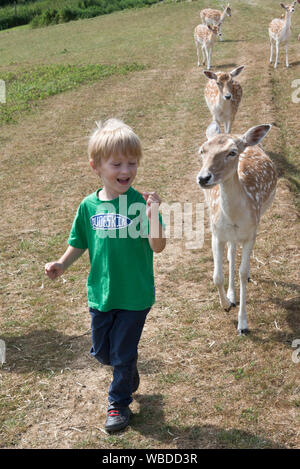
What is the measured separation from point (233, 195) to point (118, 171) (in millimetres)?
1512

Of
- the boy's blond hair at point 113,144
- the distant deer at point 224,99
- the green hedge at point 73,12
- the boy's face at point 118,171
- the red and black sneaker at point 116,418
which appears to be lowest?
the red and black sneaker at point 116,418

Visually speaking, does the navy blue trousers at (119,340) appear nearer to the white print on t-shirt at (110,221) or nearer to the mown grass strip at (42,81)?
the white print on t-shirt at (110,221)

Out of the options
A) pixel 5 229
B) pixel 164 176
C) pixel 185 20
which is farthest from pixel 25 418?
pixel 185 20

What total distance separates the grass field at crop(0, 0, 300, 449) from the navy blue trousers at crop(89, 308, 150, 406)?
43cm

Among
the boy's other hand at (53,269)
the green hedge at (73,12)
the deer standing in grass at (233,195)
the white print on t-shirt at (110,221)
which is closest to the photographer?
the white print on t-shirt at (110,221)

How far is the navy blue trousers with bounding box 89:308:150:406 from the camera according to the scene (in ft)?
10.6

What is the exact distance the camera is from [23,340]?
184 inches

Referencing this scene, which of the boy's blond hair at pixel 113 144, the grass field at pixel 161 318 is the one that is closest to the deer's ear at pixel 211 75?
the grass field at pixel 161 318

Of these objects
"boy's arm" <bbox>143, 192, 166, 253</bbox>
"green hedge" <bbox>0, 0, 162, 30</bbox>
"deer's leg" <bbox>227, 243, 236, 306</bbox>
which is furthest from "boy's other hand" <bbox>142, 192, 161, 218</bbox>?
"green hedge" <bbox>0, 0, 162, 30</bbox>

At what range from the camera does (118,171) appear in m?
3.04

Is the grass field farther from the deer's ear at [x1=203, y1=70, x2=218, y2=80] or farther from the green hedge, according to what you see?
the green hedge

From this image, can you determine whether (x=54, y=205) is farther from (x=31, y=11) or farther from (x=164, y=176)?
(x=31, y=11)

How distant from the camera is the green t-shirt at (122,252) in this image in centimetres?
314

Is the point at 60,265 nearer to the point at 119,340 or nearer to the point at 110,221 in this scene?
the point at 110,221
